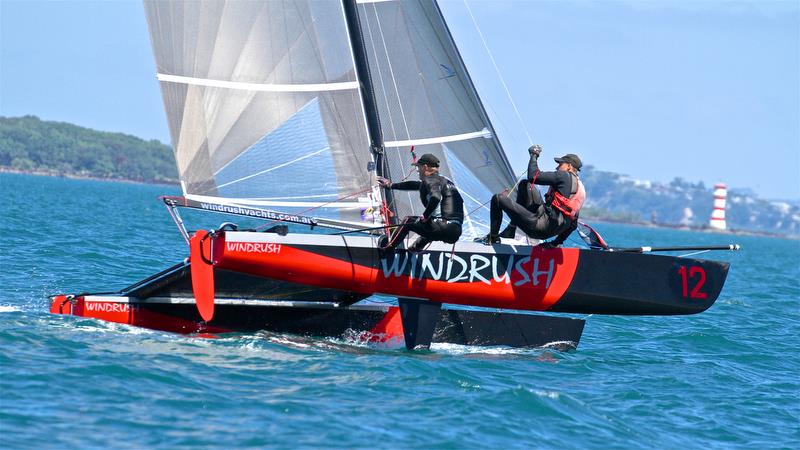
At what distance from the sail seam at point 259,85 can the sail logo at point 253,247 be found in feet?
5.75

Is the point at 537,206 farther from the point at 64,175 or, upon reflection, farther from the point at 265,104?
the point at 64,175

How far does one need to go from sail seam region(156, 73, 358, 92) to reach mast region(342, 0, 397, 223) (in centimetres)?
13

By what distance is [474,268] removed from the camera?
1107 centimetres

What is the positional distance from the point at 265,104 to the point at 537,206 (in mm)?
2867

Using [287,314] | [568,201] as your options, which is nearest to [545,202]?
[568,201]

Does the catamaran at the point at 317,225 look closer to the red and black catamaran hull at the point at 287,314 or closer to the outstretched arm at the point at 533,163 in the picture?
the red and black catamaran hull at the point at 287,314

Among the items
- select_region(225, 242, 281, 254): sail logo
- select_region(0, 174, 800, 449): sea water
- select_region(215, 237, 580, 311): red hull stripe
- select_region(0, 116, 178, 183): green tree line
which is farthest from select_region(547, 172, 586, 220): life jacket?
select_region(0, 116, 178, 183): green tree line

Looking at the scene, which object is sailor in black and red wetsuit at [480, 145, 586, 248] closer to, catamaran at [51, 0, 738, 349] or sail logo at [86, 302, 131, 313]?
catamaran at [51, 0, 738, 349]

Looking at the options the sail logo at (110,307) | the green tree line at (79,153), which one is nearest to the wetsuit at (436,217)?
the sail logo at (110,307)

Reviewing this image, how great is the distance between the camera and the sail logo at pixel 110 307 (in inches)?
433

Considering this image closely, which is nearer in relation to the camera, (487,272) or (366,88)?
(487,272)

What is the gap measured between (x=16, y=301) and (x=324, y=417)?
482 cm

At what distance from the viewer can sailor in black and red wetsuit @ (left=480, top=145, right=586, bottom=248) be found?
1091cm

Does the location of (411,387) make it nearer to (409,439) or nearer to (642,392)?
(409,439)
